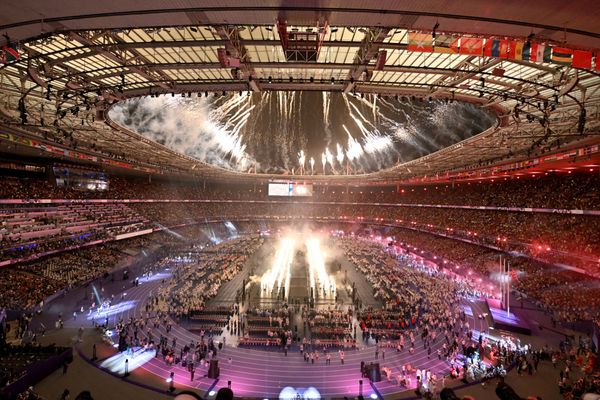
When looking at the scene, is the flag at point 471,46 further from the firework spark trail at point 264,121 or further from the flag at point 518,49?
the firework spark trail at point 264,121

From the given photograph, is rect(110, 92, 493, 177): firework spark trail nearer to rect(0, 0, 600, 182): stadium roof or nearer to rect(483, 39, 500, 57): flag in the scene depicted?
rect(0, 0, 600, 182): stadium roof

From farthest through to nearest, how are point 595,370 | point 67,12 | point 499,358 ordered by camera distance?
point 499,358
point 595,370
point 67,12

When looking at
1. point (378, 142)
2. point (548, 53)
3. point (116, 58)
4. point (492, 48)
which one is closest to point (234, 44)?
point (116, 58)

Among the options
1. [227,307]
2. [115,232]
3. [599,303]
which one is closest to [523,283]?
[599,303]

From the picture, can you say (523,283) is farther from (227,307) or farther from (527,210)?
(227,307)

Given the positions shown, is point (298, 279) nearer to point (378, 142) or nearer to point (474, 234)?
point (474, 234)

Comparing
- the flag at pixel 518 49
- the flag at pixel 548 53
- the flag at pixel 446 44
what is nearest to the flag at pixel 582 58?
the flag at pixel 548 53
